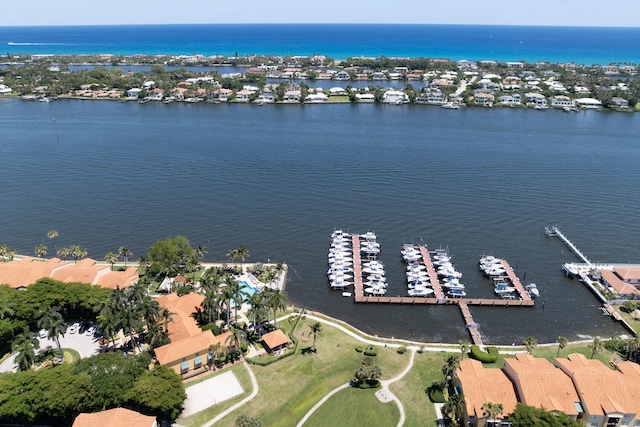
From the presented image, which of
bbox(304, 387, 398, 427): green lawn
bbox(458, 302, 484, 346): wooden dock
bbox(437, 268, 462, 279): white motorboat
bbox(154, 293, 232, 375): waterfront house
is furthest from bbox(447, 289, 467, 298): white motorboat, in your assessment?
bbox(154, 293, 232, 375): waterfront house

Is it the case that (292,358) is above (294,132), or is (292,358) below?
below

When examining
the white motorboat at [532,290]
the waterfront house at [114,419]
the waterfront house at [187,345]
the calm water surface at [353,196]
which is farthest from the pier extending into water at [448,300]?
the waterfront house at [114,419]

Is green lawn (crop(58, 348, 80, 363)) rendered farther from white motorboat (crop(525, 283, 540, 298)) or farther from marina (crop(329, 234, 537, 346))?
white motorboat (crop(525, 283, 540, 298))

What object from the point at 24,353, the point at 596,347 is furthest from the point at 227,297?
the point at 596,347

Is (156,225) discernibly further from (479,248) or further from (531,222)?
(531,222)

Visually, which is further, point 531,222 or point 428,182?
point 428,182

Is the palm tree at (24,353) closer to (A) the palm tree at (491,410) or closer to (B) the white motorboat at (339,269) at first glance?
(B) the white motorboat at (339,269)

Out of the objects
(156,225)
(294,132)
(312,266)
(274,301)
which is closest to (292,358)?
(274,301)

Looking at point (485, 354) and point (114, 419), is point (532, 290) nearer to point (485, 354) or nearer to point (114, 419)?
point (485, 354)
